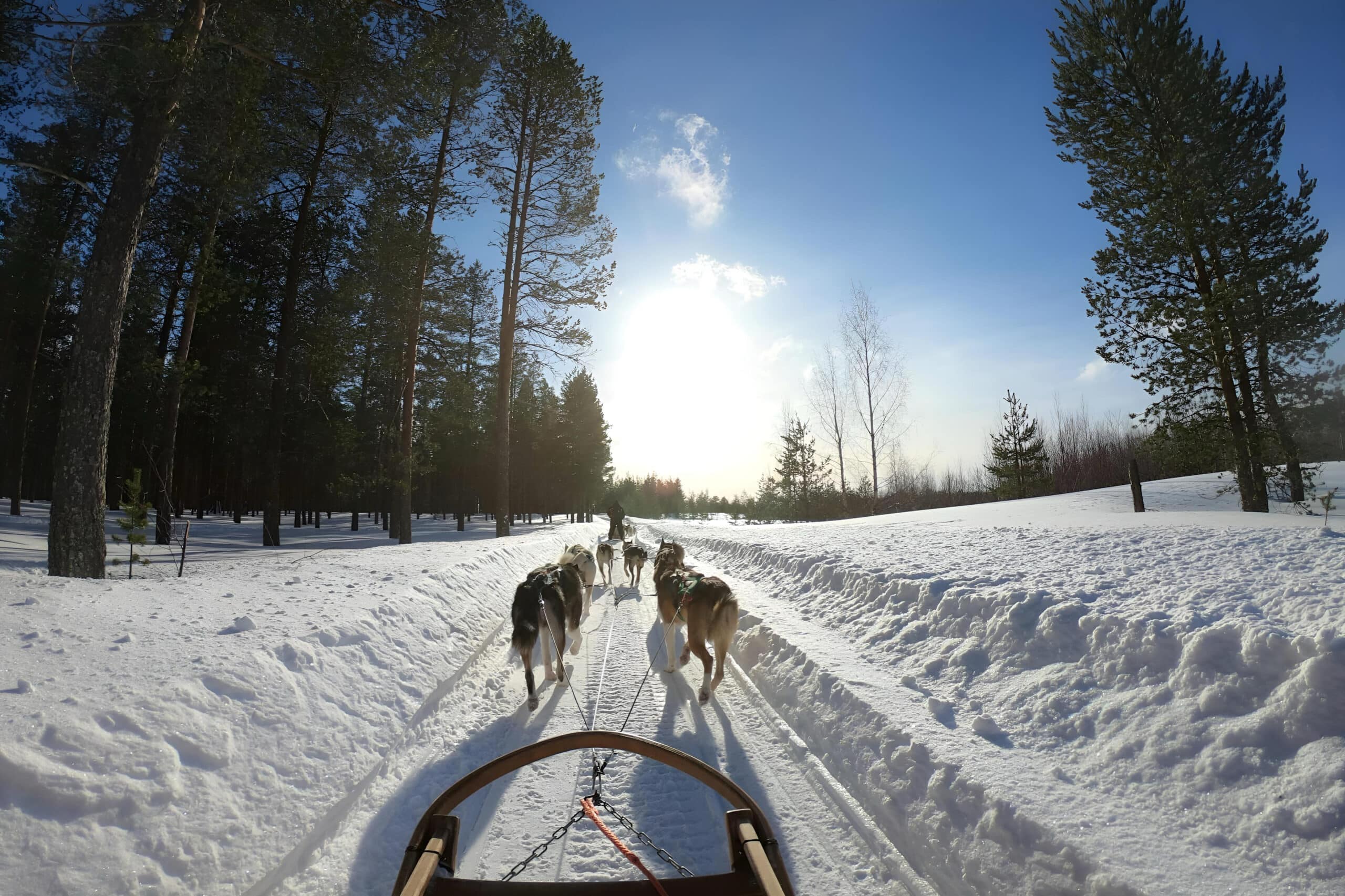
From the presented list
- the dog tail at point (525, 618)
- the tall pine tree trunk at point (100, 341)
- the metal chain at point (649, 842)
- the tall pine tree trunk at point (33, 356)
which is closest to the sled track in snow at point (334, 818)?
the dog tail at point (525, 618)

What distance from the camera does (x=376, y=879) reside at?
263cm

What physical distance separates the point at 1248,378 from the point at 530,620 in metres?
16.2

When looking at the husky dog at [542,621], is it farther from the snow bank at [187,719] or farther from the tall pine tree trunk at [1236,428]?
the tall pine tree trunk at [1236,428]

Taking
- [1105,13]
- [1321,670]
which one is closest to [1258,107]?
[1105,13]

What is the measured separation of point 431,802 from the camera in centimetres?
342

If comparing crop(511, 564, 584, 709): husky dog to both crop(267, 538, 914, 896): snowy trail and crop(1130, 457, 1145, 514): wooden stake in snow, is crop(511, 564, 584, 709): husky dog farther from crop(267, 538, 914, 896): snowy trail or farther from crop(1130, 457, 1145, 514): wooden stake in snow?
crop(1130, 457, 1145, 514): wooden stake in snow

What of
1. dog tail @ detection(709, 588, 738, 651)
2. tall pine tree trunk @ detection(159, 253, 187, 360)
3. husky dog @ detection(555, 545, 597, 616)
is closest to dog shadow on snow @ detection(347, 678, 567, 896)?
dog tail @ detection(709, 588, 738, 651)

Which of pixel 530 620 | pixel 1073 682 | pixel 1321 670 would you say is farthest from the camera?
pixel 530 620

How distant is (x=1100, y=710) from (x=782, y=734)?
211cm

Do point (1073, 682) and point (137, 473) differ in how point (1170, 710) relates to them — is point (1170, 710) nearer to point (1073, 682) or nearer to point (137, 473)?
point (1073, 682)

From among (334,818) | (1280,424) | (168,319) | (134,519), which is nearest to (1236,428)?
(1280,424)

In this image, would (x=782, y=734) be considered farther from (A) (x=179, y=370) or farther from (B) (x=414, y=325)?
(A) (x=179, y=370)

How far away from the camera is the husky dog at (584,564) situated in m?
9.35

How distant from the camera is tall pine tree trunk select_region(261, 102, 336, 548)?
15031 mm
